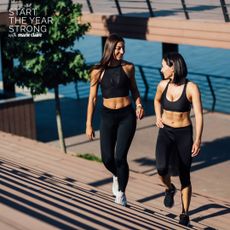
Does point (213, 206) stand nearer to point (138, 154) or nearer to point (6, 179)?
point (6, 179)

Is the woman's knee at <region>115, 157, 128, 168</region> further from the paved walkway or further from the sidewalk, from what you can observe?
the sidewalk

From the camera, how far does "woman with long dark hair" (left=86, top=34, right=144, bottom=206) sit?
644cm

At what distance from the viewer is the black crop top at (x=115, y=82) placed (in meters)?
6.44

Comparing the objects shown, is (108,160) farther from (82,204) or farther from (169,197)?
(82,204)

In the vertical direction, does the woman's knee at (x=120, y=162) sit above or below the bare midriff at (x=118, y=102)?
below

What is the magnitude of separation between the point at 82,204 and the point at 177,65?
1.77 metres

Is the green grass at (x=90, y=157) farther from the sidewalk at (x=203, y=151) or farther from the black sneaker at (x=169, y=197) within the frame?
the black sneaker at (x=169, y=197)

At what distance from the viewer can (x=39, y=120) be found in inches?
689

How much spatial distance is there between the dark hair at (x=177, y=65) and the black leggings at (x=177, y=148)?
52cm

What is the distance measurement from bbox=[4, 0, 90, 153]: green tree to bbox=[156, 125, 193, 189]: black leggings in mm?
6240

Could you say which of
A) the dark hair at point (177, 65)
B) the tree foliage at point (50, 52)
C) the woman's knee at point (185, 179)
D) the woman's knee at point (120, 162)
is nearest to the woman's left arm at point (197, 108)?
the dark hair at point (177, 65)

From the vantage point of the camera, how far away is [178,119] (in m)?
6.36

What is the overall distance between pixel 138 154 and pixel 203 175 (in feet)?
6.57

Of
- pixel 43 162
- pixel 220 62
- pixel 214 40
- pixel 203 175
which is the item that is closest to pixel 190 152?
pixel 43 162
